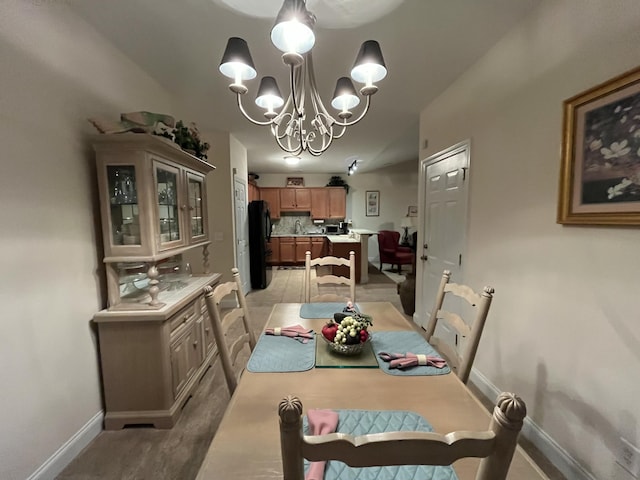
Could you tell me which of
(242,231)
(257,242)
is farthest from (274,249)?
(242,231)

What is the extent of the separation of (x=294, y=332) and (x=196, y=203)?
171cm

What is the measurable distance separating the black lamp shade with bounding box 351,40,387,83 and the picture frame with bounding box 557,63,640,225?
3.23 ft

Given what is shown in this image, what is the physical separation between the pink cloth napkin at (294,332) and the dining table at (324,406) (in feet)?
0.91

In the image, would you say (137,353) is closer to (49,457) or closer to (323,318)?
(49,457)

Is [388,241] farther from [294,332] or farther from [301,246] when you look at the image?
[294,332]

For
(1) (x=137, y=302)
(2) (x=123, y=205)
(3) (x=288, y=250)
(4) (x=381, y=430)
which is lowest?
(3) (x=288, y=250)

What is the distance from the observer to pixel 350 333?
1248 millimetres

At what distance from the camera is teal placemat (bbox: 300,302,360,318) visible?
182 cm

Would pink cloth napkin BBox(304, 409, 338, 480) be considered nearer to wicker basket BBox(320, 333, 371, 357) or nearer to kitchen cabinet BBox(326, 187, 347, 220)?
wicker basket BBox(320, 333, 371, 357)

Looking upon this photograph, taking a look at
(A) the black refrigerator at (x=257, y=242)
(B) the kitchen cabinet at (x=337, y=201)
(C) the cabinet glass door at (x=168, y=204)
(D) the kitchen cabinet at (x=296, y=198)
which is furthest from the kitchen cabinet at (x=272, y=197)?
(C) the cabinet glass door at (x=168, y=204)

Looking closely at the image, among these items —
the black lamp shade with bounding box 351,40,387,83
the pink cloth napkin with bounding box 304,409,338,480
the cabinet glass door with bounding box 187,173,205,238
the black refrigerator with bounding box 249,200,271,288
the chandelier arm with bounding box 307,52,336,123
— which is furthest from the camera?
the black refrigerator with bounding box 249,200,271,288

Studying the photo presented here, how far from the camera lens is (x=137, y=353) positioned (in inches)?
70.4

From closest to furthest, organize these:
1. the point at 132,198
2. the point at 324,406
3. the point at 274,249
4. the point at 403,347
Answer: the point at 324,406, the point at 403,347, the point at 132,198, the point at 274,249

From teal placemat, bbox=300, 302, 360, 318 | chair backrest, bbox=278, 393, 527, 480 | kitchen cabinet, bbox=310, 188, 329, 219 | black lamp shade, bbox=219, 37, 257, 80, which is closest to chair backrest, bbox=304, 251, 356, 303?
teal placemat, bbox=300, 302, 360, 318
